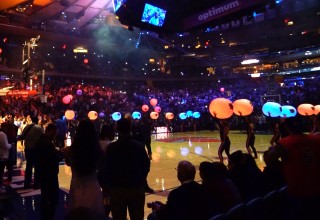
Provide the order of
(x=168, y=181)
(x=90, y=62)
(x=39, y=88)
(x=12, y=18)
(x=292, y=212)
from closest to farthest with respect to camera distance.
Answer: (x=292, y=212), (x=168, y=181), (x=39, y=88), (x=12, y=18), (x=90, y=62)

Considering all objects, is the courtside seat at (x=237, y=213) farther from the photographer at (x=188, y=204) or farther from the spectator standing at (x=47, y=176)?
the spectator standing at (x=47, y=176)

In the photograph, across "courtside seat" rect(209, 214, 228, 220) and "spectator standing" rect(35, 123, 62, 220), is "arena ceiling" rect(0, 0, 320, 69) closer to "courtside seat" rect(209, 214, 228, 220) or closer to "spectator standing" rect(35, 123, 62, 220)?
"spectator standing" rect(35, 123, 62, 220)

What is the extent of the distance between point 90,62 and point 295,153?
119 ft

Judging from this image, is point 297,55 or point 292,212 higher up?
point 297,55

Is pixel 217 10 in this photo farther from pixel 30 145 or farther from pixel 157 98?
pixel 157 98

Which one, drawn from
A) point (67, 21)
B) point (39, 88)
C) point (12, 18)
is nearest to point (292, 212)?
point (39, 88)

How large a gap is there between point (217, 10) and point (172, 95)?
91.8 feet

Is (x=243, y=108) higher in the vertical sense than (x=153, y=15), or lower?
lower

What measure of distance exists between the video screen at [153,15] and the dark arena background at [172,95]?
0.03m

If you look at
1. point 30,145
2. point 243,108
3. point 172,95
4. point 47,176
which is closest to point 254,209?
point 47,176

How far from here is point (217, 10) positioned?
643 cm

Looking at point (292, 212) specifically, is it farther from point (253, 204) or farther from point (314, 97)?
point (314, 97)

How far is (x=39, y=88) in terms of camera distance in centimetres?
1507

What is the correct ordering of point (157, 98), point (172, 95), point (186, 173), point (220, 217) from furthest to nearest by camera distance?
point (172, 95)
point (157, 98)
point (186, 173)
point (220, 217)
